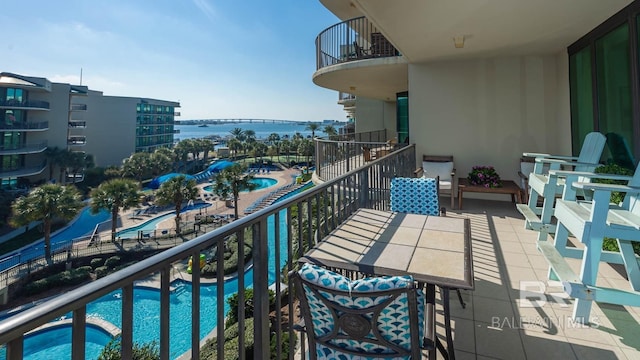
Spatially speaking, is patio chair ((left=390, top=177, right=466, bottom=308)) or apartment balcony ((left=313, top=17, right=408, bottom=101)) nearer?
patio chair ((left=390, top=177, right=466, bottom=308))

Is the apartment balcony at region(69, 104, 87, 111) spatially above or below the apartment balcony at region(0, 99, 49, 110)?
above

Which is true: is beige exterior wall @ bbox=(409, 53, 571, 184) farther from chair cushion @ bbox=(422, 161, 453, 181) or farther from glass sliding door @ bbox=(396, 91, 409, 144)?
glass sliding door @ bbox=(396, 91, 409, 144)

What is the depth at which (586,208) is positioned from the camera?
2582 millimetres

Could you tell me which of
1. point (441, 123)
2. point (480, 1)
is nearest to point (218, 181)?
point (441, 123)

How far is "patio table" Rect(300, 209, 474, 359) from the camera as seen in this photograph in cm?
154

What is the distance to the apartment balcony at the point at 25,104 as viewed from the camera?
1105 inches

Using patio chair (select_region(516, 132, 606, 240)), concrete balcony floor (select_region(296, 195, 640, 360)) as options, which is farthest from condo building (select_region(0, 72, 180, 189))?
patio chair (select_region(516, 132, 606, 240))

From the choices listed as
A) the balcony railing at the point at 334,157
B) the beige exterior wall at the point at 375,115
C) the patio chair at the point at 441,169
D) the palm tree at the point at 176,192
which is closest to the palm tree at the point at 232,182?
the palm tree at the point at 176,192

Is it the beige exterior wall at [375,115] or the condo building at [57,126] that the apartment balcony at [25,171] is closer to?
the condo building at [57,126]

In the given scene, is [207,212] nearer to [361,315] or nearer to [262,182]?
[262,182]

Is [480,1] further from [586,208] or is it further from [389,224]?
[389,224]

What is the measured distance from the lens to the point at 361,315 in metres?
1.20

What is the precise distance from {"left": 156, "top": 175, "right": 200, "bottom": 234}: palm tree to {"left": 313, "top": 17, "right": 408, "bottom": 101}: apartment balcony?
54.4 ft

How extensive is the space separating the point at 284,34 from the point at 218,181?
12.6m
